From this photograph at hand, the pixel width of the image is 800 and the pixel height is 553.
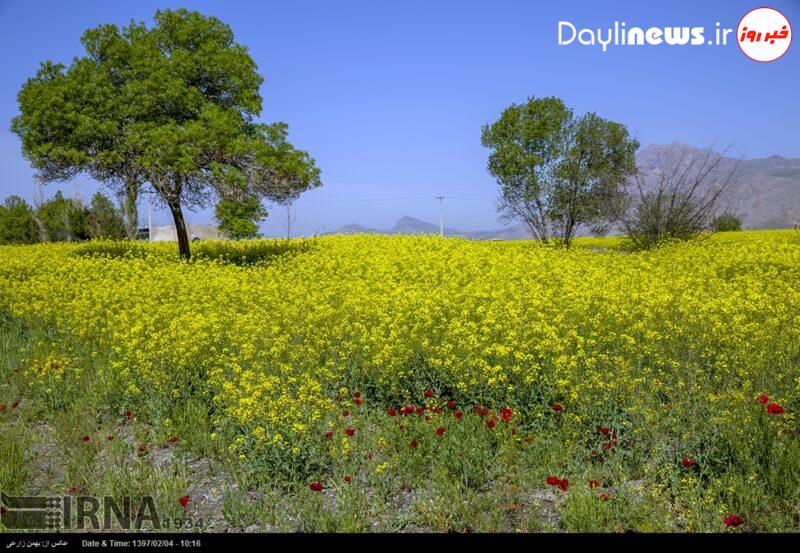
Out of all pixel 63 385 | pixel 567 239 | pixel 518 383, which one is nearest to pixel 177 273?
pixel 63 385

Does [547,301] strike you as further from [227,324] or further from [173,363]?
[173,363]

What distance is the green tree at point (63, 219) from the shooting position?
44188 mm

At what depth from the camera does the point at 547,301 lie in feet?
34.3

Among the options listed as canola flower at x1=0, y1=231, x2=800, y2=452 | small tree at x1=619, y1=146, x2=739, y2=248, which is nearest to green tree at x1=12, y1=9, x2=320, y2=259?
canola flower at x1=0, y1=231, x2=800, y2=452

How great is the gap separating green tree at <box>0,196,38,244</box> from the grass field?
38.4m

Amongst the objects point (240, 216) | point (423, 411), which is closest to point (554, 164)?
point (240, 216)

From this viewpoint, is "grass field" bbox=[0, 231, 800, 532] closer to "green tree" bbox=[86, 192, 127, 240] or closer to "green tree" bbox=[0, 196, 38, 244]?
"green tree" bbox=[86, 192, 127, 240]

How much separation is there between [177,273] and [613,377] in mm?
13042

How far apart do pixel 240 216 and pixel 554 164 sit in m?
19.4

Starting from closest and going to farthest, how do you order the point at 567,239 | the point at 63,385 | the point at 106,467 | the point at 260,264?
the point at 106,467 → the point at 63,385 → the point at 260,264 → the point at 567,239

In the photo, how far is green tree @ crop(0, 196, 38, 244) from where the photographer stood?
44219mm

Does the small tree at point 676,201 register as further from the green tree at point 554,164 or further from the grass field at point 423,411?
the grass field at point 423,411

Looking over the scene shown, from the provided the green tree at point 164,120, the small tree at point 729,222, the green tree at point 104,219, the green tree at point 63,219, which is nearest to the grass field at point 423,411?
the green tree at point 164,120
